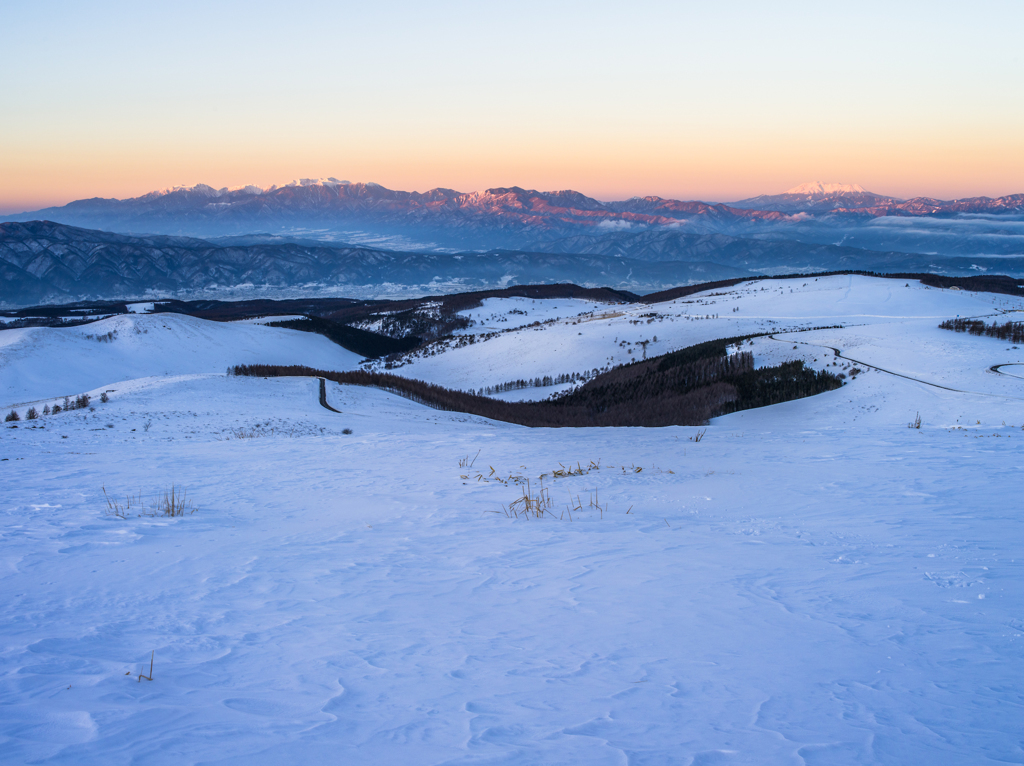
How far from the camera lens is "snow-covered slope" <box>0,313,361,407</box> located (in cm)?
3744

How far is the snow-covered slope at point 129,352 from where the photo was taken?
37438 millimetres

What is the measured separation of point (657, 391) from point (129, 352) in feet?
136

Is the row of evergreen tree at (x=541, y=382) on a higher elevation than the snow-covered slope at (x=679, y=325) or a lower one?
lower

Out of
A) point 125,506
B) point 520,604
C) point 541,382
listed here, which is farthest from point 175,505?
point 541,382

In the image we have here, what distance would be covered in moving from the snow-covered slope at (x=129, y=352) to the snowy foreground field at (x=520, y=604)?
30608 mm

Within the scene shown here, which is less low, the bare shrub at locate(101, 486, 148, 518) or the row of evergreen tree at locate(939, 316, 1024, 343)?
the row of evergreen tree at locate(939, 316, 1024, 343)

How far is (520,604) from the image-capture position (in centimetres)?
497

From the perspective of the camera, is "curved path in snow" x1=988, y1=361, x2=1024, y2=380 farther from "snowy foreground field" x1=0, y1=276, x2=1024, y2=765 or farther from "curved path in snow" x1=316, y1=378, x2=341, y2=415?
"curved path in snow" x1=316, y1=378, x2=341, y2=415

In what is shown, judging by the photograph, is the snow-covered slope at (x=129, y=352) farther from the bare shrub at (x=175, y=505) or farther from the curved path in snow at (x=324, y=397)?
the bare shrub at (x=175, y=505)

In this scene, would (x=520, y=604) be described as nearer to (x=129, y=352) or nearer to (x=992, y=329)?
(x=992, y=329)

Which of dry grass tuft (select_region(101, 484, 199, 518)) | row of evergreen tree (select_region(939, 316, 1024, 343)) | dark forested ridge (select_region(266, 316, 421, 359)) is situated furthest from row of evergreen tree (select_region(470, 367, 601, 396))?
dark forested ridge (select_region(266, 316, 421, 359))

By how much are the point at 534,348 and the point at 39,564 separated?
43554mm

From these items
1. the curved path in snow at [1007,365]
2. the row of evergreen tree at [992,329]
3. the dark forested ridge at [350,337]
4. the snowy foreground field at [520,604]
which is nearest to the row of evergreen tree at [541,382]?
the row of evergreen tree at [992,329]

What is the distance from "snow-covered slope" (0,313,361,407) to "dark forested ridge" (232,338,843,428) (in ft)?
61.6
